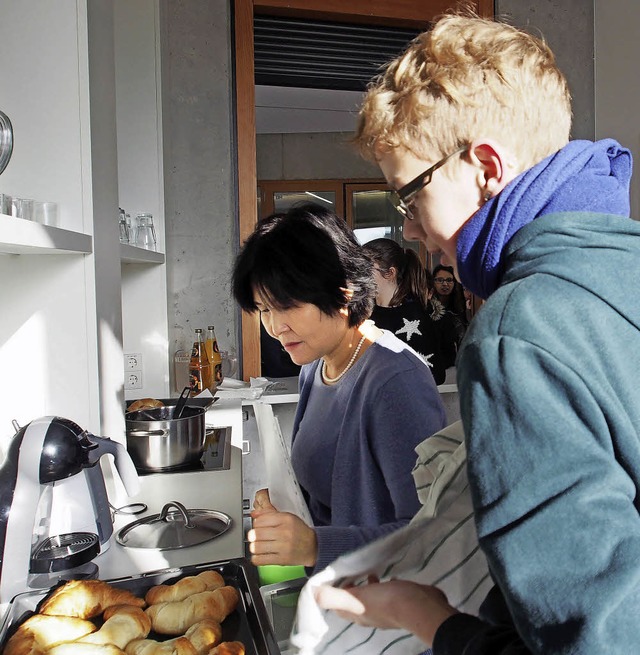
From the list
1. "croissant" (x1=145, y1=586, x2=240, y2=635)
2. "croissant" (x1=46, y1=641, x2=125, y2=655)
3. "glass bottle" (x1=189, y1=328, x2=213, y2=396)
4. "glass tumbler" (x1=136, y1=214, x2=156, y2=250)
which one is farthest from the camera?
"glass bottle" (x1=189, y1=328, x2=213, y2=396)

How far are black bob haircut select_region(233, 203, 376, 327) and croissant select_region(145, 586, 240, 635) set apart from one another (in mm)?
689

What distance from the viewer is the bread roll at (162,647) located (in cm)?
92

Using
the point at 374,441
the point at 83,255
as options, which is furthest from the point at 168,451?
the point at 374,441

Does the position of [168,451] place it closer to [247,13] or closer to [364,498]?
[364,498]

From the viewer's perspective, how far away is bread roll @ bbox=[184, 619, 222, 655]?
3.09 ft

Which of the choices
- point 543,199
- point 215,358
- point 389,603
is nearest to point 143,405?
point 215,358

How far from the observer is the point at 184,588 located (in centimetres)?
108

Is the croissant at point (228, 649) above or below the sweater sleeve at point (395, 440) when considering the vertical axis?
below

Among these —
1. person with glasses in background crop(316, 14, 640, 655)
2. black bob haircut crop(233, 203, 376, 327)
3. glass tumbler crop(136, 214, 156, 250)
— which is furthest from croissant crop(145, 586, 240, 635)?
glass tumbler crop(136, 214, 156, 250)

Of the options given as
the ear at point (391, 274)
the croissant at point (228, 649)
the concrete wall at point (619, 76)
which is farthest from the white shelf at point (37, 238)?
the concrete wall at point (619, 76)

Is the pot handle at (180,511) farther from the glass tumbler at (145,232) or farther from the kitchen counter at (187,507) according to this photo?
the glass tumbler at (145,232)

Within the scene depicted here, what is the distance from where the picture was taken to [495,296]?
551 mm

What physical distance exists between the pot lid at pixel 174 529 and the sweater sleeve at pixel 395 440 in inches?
15.5

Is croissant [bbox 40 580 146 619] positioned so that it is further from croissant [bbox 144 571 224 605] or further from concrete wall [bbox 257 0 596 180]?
concrete wall [bbox 257 0 596 180]
